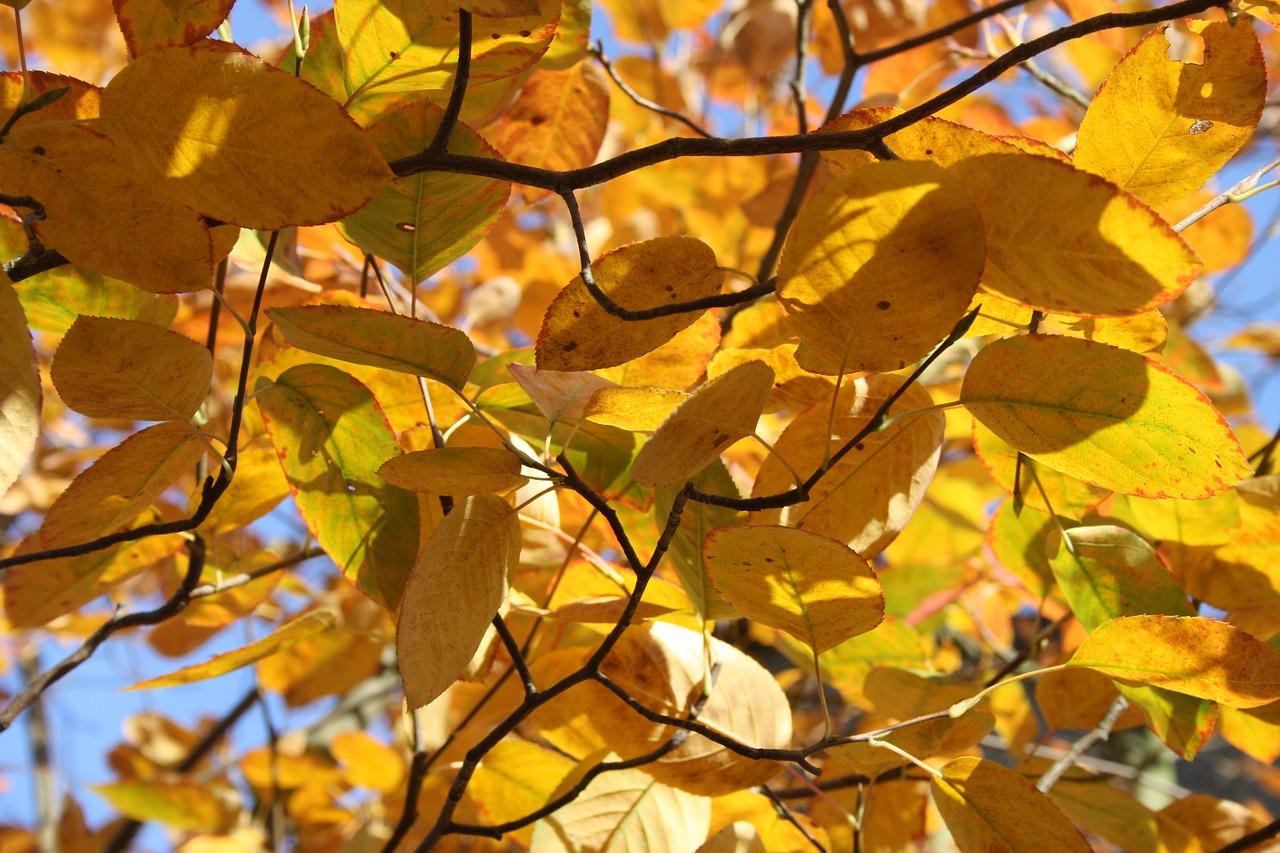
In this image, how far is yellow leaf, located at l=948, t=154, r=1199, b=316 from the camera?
338 mm

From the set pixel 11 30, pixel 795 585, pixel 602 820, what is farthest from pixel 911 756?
pixel 11 30

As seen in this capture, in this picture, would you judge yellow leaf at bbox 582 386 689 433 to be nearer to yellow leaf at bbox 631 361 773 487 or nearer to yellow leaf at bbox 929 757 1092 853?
yellow leaf at bbox 631 361 773 487

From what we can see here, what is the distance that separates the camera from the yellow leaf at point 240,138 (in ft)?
1.24

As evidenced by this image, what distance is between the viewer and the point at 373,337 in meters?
0.41

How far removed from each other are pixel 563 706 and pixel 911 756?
0.80 feet

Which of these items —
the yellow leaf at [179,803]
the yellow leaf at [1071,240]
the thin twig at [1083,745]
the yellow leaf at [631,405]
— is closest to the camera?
the yellow leaf at [1071,240]

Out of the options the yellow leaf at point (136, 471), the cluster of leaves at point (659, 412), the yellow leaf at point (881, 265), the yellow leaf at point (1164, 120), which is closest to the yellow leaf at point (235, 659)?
the cluster of leaves at point (659, 412)

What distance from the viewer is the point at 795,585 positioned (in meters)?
0.46

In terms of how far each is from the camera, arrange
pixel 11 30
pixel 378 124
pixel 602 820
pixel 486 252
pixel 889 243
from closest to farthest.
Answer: pixel 889 243, pixel 378 124, pixel 602 820, pixel 486 252, pixel 11 30

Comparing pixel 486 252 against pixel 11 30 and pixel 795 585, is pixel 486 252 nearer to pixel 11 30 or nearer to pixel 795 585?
pixel 795 585

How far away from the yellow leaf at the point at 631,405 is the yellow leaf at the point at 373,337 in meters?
0.06

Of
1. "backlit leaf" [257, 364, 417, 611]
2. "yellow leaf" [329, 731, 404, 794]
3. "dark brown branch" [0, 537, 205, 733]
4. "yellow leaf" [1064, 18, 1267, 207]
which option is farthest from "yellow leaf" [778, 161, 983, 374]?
"yellow leaf" [329, 731, 404, 794]

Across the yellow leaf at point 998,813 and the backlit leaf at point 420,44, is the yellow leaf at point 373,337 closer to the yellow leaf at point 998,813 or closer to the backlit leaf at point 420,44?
the backlit leaf at point 420,44

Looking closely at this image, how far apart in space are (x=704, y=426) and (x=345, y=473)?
0.23 m
